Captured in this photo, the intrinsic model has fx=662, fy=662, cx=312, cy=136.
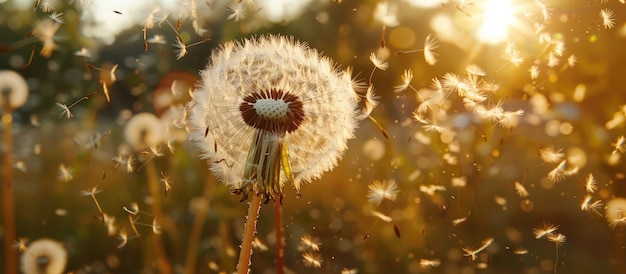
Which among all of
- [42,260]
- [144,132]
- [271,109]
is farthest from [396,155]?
[42,260]

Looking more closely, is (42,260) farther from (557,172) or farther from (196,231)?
(557,172)

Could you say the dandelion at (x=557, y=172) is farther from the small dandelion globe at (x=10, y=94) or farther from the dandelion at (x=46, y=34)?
the small dandelion globe at (x=10, y=94)

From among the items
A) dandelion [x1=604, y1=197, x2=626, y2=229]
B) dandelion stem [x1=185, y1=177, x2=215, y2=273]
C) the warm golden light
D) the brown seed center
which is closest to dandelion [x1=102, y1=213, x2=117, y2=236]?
dandelion stem [x1=185, y1=177, x2=215, y2=273]

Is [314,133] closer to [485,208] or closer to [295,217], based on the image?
[295,217]

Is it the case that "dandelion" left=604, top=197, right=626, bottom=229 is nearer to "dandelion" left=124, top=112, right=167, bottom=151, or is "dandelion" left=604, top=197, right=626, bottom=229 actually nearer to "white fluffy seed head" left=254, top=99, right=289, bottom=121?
"white fluffy seed head" left=254, top=99, right=289, bottom=121

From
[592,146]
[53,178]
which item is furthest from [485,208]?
[53,178]

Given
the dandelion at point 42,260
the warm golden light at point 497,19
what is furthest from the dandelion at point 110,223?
the warm golden light at point 497,19
